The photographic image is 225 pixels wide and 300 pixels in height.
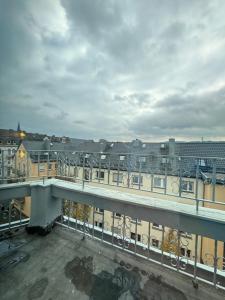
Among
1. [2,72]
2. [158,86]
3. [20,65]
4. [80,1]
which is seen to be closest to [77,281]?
[2,72]

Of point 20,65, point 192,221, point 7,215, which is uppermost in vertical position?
point 20,65

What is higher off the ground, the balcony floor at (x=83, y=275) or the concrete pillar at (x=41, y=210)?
the concrete pillar at (x=41, y=210)

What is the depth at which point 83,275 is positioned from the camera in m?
2.18

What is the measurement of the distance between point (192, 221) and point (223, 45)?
5.88 metres

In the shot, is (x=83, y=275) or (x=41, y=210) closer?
(x=83, y=275)

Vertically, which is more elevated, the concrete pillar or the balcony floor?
the concrete pillar

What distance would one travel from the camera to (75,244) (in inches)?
110

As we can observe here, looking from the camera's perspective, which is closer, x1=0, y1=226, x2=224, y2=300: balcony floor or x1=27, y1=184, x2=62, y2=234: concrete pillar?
x1=0, y1=226, x2=224, y2=300: balcony floor

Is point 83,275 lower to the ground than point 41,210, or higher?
lower

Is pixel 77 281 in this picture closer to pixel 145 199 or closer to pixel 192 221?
pixel 145 199

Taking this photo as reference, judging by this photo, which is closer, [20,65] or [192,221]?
[192,221]

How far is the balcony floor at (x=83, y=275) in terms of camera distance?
1.92 m

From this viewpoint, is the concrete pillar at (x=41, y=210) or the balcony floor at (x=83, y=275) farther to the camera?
the concrete pillar at (x=41, y=210)

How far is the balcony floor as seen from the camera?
192 cm
